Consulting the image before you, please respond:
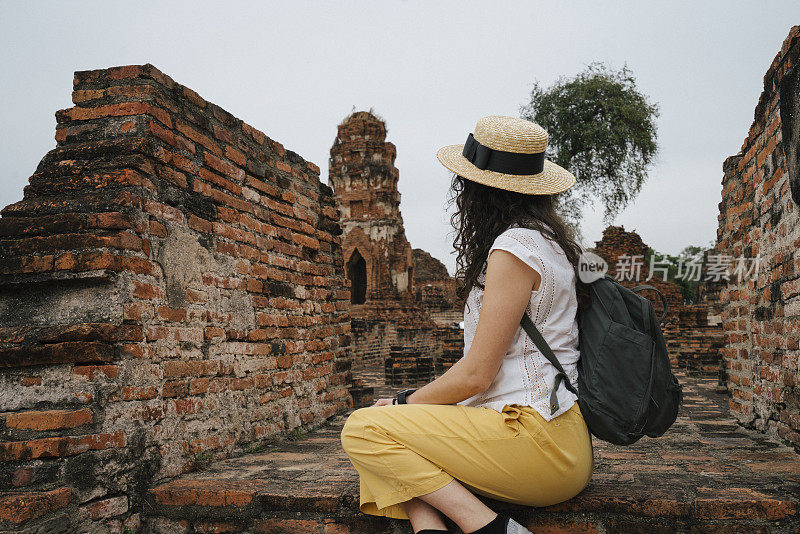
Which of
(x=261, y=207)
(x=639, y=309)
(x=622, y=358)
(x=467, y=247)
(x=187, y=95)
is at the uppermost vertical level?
(x=187, y=95)

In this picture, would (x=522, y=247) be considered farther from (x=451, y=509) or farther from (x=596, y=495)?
(x=596, y=495)

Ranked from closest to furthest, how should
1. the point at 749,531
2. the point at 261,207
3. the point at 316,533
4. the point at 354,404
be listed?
the point at 749,531
the point at 316,533
the point at 261,207
the point at 354,404

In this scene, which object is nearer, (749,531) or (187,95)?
(749,531)

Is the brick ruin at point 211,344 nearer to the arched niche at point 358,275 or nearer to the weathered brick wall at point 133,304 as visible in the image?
the weathered brick wall at point 133,304

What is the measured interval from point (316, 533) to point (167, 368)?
1.10 m

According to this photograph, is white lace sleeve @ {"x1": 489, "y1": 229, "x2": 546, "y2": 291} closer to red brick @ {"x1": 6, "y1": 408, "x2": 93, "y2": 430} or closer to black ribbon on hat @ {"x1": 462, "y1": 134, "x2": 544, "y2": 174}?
black ribbon on hat @ {"x1": 462, "y1": 134, "x2": 544, "y2": 174}

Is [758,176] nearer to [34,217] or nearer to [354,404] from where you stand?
[354,404]

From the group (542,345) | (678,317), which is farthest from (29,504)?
(678,317)

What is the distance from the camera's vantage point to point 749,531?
2.07 m

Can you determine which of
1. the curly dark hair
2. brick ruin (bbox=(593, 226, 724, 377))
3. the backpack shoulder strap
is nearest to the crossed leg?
the backpack shoulder strap

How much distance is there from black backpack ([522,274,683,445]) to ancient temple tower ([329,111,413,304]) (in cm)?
1659

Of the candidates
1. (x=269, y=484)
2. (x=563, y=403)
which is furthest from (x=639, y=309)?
(x=269, y=484)

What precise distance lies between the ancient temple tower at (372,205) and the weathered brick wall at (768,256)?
47.3 feet

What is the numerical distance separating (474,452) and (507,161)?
102cm
